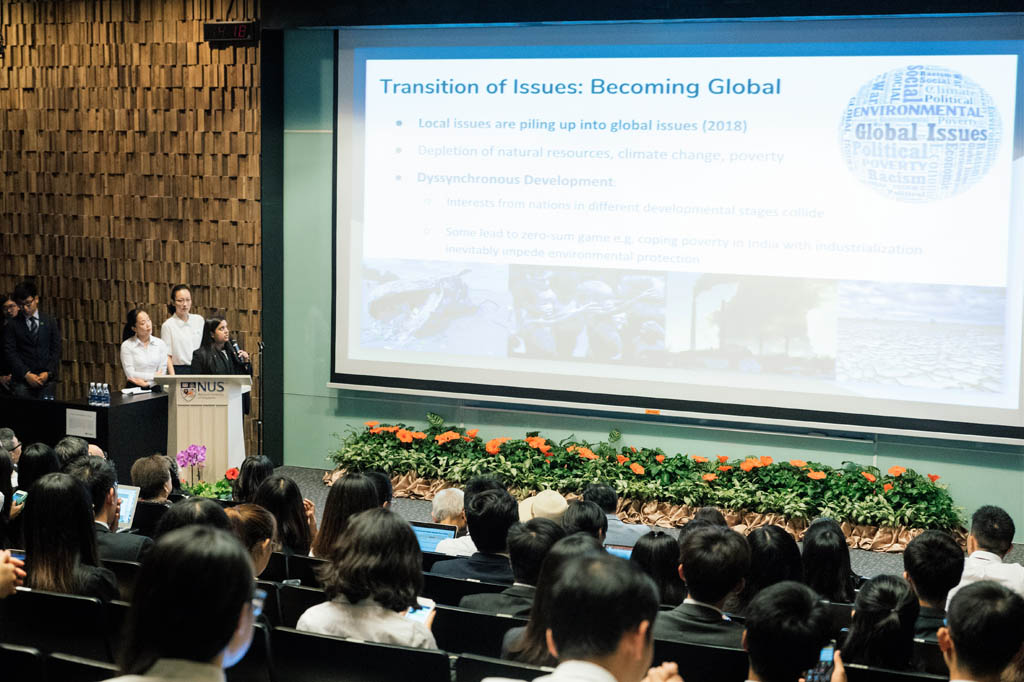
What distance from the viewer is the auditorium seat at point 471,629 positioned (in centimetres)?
315

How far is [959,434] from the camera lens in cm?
727

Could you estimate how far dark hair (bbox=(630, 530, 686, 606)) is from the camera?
377 cm

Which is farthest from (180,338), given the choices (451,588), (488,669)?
(488,669)

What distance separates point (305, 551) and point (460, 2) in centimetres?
511

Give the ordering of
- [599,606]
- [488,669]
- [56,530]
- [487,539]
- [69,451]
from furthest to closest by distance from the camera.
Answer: [69,451] → [487,539] → [56,530] → [488,669] → [599,606]

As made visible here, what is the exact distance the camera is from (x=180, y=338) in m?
8.62

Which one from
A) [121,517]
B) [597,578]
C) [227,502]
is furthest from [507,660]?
[121,517]

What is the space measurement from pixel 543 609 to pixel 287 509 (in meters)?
2.50

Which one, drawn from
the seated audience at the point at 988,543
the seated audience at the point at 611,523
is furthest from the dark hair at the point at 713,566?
the seated audience at the point at 611,523

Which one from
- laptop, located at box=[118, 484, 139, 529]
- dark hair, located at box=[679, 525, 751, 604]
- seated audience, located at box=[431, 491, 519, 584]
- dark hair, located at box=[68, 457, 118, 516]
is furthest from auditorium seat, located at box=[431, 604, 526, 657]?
laptop, located at box=[118, 484, 139, 529]

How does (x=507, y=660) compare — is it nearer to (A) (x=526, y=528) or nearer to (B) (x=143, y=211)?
(A) (x=526, y=528)

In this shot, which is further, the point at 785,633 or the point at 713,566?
the point at 713,566

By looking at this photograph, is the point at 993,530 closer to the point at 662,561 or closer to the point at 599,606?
the point at 662,561

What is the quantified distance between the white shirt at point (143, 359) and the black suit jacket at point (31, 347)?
1.21 metres
